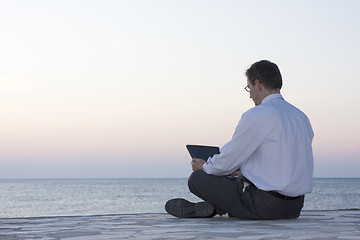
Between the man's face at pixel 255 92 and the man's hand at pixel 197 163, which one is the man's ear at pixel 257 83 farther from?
the man's hand at pixel 197 163

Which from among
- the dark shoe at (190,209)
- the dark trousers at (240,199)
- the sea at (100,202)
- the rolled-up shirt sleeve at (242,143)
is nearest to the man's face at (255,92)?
the rolled-up shirt sleeve at (242,143)

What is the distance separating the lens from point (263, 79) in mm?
4680

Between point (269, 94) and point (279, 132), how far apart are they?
13.8 inches

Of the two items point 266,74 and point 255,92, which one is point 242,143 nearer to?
point 255,92

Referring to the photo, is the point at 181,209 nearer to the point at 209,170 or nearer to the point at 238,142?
the point at 209,170

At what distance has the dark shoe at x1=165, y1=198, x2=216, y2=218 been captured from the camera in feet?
17.0

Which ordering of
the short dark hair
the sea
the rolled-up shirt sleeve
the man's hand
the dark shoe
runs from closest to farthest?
1. the rolled-up shirt sleeve
2. the short dark hair
3. the man's hand
4. the dark shoe
5. the sea

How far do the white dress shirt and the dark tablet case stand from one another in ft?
1.31

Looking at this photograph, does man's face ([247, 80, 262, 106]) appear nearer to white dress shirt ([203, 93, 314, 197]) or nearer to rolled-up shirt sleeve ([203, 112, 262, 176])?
white dress shirt ([203, 93, 314, 197])

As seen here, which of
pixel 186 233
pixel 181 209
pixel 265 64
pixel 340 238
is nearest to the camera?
pixel 340 238

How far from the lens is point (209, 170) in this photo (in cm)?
486

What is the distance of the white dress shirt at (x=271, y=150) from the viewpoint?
456cm

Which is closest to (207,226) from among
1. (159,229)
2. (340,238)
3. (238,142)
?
(159,229)

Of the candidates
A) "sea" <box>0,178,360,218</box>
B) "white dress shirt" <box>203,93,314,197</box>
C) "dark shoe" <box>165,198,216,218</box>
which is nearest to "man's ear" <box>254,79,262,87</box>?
"white dress shirt" <box>203,93,314,197</box>
